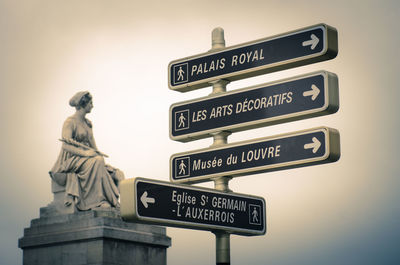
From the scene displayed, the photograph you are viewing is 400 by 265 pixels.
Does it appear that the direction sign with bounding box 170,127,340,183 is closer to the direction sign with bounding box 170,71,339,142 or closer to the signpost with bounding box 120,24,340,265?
the signpost with bounding box 120,24,340,265

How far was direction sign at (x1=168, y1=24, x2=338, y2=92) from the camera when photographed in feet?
26.3

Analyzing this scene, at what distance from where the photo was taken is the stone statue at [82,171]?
53.3 feet

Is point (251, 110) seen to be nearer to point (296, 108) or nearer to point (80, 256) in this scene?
point (296, 108)

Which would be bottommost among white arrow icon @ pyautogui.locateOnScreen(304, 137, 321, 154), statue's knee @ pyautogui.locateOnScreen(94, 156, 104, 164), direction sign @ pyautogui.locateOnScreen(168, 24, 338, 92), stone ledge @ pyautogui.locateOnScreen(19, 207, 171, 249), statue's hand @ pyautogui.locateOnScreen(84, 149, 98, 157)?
white arrow icon @ pyautogui.locateOnScreen(304, 137, 321, 154)

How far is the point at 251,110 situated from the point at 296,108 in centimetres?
54

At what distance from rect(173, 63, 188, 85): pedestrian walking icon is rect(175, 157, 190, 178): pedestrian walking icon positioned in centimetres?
88

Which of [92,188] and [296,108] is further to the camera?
[92,188]

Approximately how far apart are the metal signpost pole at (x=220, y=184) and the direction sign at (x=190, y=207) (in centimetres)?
16

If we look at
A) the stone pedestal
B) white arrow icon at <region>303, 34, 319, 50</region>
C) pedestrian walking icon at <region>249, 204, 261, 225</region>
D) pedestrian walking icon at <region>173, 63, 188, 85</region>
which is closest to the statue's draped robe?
the stone pedestal

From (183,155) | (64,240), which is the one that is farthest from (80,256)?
(183,155)

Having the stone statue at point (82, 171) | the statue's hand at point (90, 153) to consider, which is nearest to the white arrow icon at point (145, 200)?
the stone statue at point (82, 171)

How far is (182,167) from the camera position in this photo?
8.66m

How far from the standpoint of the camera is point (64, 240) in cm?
1564

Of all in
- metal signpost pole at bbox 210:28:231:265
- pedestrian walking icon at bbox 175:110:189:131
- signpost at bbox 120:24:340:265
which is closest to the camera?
signpost at bbox 120:24:340:265
